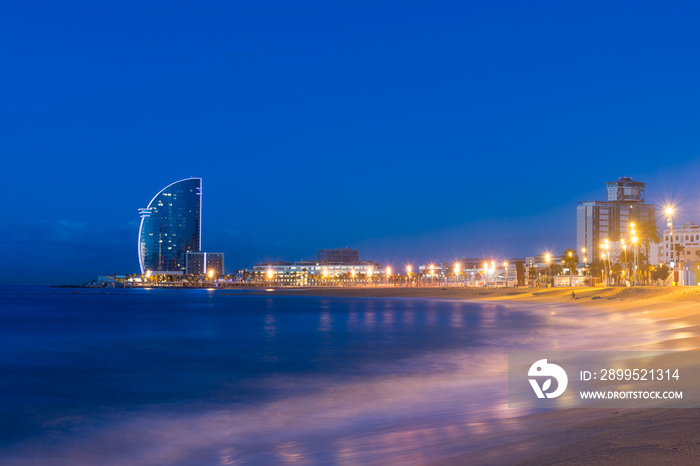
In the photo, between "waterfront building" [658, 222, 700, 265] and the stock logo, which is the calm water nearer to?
the stock logo

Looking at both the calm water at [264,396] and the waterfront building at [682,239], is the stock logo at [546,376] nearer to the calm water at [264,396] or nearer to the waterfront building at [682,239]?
the calm water at [264,396]

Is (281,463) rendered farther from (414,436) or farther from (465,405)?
(465,405)

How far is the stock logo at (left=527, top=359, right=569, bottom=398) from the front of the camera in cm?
1164

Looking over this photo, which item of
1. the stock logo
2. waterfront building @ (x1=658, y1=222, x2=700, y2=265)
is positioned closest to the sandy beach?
the stock logo

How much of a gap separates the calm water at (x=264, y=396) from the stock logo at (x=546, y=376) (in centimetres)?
99

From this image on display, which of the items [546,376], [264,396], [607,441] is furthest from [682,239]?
[607,441]

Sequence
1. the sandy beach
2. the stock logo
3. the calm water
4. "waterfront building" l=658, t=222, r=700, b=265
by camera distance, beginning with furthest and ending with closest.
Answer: "waterfront building" l=658, t=222, r=700, b=265 → the stock logo → the calm water → the sandy beach

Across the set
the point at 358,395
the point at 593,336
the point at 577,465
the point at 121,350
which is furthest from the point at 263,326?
the point at 577,465

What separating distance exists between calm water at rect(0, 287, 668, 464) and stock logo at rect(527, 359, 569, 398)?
0.99m

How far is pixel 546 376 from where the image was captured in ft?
47.4

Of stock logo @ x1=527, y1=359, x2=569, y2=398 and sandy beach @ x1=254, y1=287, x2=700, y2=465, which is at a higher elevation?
sandy beach @ x1=254, y1=287, x2=700, y2=465

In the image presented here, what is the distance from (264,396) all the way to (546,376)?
24.7 ft

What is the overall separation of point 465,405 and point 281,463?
5.34 m

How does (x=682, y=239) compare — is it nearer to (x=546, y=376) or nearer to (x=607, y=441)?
(x=546, y=376)
